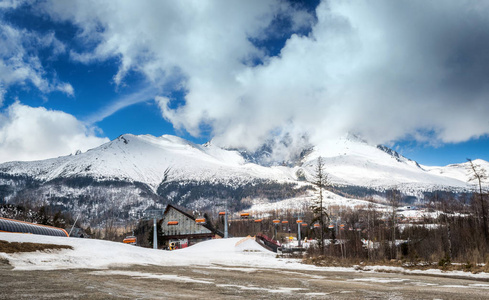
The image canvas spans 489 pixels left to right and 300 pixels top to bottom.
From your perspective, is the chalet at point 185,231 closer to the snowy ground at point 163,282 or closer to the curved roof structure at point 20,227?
the curved roof structure at point 20,227

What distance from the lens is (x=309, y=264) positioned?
113 ft

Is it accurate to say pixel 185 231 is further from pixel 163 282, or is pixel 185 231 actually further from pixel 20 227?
pixel 163 282


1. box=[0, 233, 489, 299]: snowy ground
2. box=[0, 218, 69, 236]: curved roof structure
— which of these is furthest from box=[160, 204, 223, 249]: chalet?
box=[0, 233, 489, 299]: snowy ground

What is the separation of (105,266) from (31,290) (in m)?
12.2

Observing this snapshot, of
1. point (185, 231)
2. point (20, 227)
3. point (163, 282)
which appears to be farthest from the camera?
point (185, 231)

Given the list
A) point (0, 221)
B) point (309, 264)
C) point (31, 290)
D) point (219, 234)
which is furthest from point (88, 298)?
point (219, 234)

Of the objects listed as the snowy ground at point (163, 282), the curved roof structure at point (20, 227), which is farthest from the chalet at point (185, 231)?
the snowy ground at point (163, 282)

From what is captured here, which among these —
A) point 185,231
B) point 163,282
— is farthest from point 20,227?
point 185,231

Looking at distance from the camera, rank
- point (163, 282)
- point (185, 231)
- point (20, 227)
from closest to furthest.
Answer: point (163, 282) < point (20, 227) < point (185, 231)

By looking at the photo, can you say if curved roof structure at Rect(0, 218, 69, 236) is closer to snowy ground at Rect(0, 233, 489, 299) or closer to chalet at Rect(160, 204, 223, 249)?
snowy ground at Rect(0, 233, 489, 299)

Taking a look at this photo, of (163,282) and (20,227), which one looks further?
(20,227)

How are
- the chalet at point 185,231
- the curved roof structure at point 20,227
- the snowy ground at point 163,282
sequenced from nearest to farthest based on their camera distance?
1. the snowy ground at point 163,282
2. the curved roof structure at point 20,227
3. the chalet at point 185,231

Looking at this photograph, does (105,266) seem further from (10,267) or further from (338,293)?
(338,293)

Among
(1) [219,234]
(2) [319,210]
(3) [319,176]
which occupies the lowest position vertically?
(1) [219,234]
